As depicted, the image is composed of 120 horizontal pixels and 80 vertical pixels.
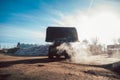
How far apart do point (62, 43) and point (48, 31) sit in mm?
2583

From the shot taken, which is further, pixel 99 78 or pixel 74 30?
pixel 74 30

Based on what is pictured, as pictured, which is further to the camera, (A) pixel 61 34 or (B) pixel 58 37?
(A) pixel 61 34

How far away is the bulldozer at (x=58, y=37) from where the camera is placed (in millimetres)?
15401

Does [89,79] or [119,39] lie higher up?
[119,39]

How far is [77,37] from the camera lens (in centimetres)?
1611

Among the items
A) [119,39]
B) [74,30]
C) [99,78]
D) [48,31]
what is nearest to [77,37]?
[74,30]

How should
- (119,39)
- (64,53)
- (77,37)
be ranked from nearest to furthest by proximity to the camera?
(64,53), (77,37), (119,39)

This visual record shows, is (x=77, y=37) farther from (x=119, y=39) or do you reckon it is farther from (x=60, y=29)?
(x=119, y=39)

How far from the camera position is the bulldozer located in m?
15.4

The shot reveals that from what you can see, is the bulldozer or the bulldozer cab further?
the bulldozer cab

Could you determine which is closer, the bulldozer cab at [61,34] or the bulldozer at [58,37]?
the bulldozer at [58,37]

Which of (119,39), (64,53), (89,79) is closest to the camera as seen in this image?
(89,79)

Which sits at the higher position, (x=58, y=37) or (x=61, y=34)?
(x=61, y=34)

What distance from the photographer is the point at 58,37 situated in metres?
16.4
